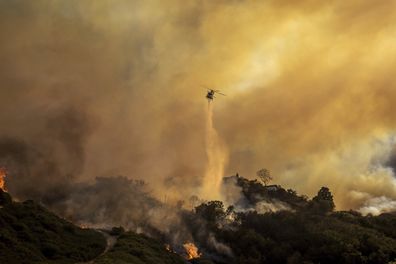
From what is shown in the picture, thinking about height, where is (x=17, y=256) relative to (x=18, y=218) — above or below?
below

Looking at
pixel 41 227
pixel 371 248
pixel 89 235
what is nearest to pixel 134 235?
pixel 89 235

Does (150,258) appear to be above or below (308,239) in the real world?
below

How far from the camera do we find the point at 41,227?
138875 mm

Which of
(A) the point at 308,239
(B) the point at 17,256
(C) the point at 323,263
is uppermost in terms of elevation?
(A) the point at 308,239

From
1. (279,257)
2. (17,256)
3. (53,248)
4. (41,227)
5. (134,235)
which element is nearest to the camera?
(17,256)

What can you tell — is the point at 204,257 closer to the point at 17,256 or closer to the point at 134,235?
the point at 134,235

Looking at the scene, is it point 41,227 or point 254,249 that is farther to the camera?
point 254,249

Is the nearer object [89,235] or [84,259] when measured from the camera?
[84,259]

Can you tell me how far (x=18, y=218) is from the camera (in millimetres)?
140750

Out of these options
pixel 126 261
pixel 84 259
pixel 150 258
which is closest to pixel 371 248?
pixel 150 258

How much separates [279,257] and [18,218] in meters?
111

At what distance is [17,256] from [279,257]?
119 metres

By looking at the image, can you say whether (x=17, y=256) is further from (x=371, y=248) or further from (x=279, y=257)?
(x=371, y=248)

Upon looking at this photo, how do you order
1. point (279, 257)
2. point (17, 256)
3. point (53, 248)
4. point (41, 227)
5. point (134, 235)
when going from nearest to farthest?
point (17, 256)
point (53, 248)
point (41, 227)
point (134, 235)
point (279, 257)
